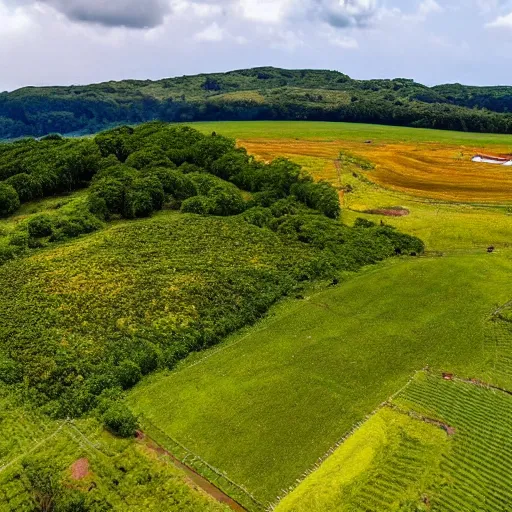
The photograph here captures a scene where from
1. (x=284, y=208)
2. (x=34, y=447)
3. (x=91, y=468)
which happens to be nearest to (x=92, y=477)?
(x=91, y=468)

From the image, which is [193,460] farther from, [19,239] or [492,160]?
[492,160]

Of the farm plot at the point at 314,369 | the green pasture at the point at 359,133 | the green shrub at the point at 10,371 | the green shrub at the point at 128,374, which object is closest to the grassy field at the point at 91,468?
the green shrub at the point at 10,371

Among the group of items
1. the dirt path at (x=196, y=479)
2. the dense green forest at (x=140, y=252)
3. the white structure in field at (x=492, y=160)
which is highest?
the white structure in field at (x=492, y=160)

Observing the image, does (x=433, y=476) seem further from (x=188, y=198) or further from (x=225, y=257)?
(x=188, y=198)

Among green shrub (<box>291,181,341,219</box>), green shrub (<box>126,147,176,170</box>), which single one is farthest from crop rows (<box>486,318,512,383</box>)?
green shrub (<box>126,147,176,170</box>)

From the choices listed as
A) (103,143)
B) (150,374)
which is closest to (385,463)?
(150,374)

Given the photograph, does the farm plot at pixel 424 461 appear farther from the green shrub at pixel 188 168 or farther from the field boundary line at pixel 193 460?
the green shrub at pixel 188 168

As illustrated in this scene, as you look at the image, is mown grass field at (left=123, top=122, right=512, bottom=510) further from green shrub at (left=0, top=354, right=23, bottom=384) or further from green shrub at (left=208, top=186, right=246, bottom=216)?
green shrub at (left=208, top=186, right=246, bottom=216)
